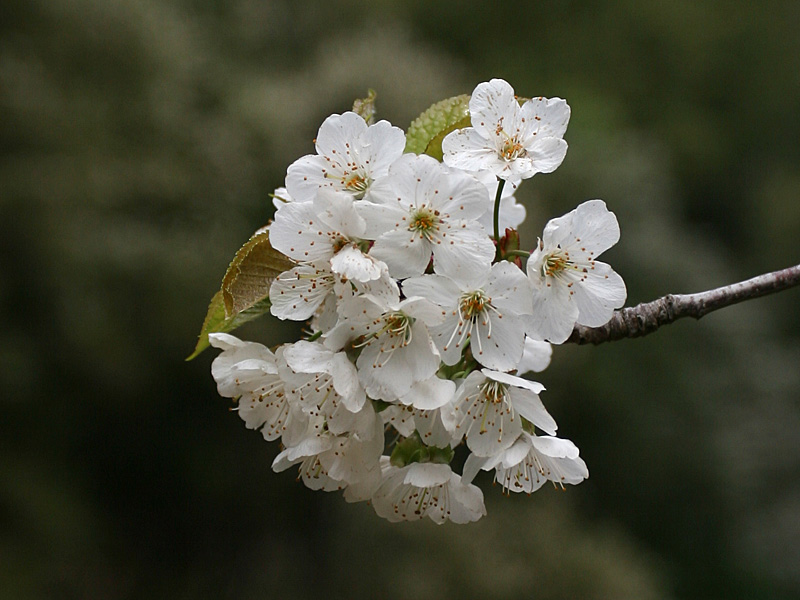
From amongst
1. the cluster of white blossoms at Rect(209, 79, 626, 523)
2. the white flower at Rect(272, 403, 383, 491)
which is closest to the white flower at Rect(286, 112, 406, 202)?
the cluster of white blossoms at Rect(209, 79, 626, 523)

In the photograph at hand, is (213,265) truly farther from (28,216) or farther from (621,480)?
(621,480)

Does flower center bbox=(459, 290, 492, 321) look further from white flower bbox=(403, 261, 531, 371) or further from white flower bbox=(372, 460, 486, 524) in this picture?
white flower bbox=(372, 460, 486, 524)

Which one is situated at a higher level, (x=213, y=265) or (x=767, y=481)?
(x=213, y=265)

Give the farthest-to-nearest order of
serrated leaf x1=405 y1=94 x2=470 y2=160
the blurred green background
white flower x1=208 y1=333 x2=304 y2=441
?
1. the blurred green background
2. serrated leaf x1=405 y1=94 x2=470 y2=160
3. white flower x1=208 y1=333 x2=304 y2=441

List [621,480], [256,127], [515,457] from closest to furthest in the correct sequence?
[515,457]
[256,127]
[621,480]

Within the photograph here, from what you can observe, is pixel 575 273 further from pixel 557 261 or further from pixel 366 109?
pixel 366 109

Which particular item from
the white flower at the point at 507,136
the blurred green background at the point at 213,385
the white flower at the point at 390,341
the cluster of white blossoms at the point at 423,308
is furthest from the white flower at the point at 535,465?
the blurred green background at the point at 213,385

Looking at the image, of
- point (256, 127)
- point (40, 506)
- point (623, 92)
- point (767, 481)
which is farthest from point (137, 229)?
point (623, 92)
